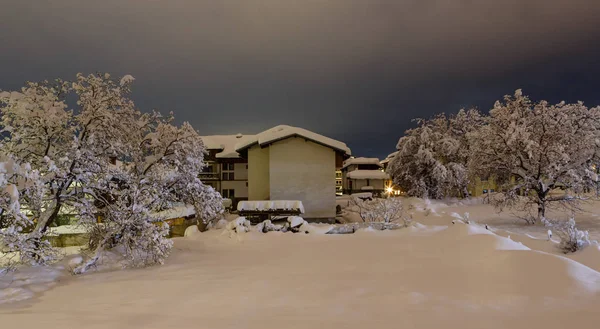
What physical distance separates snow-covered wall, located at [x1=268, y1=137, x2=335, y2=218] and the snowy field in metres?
12.4

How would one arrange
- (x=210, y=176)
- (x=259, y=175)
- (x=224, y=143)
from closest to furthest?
(x=259, y=175) → (x=210, y=176) → (x=224, y=143)

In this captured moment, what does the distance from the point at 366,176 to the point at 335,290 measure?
152 ft

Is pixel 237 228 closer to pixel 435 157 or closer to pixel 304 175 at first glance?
pixel 304 175

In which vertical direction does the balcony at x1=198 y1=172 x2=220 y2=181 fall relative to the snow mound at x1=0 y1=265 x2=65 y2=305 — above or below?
above

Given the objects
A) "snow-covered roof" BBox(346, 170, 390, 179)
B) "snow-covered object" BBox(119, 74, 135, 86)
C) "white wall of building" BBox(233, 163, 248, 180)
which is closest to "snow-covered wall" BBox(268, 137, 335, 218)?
"white wall of building" BBox(233, 163, 248, 180)

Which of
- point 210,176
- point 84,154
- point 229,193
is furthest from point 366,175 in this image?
point 84,154

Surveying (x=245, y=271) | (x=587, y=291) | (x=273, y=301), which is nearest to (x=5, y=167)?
(x=245, y=271)

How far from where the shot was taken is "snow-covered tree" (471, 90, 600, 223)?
20.8 metres

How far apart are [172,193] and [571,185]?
2394 centimetres

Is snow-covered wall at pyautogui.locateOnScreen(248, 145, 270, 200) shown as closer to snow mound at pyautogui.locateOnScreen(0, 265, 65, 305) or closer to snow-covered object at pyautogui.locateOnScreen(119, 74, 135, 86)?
snow-covered object at pyautogui.locateOnScreen(119, 74, 135, 86)

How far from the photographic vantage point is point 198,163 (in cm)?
1458

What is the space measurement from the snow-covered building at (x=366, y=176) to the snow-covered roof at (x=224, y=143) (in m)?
20.3

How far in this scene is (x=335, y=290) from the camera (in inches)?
250

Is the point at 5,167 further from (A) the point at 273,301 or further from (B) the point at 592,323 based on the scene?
(B) the point at 592,323
